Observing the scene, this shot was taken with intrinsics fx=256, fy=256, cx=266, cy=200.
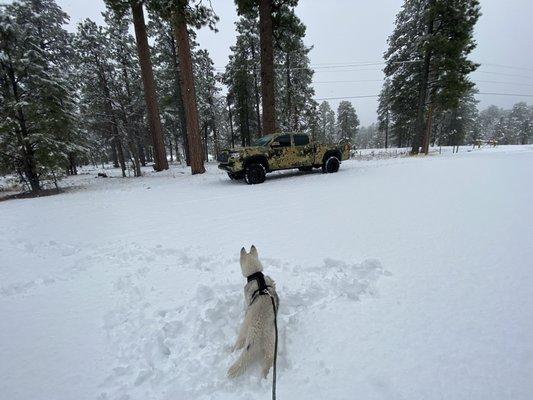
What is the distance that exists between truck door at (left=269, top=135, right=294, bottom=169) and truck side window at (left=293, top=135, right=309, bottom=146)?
1.02 feet

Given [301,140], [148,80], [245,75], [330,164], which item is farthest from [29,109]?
[245,75]

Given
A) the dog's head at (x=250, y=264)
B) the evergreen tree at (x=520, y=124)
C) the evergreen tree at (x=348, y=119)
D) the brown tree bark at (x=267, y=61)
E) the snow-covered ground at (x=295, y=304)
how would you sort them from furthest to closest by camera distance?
the evergreen tree at (x=520, y=124) < the evergreen tree at (x=348, y=119) < the brown tree bark at (x=267, y=61) < the dog's head at (x=250, y=264) < the snow-covered ground at (x=295, y=304)

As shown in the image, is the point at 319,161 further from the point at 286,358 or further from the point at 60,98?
the point at 60,98

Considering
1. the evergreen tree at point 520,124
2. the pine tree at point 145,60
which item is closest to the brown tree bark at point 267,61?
the pine tree at point 145,60

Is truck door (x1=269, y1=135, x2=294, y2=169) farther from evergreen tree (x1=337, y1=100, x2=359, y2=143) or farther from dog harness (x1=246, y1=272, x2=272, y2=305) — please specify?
evergreen tree (x1=337, y1=100, x2=359, y2=143)

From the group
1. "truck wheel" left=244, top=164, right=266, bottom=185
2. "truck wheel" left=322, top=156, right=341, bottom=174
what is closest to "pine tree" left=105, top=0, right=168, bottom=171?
"truck wheel" left=244, top=164, right=266, bottom=185

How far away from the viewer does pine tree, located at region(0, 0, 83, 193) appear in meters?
9.85

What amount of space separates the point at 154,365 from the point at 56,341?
3.39 feet

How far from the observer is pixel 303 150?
10125 millimetres

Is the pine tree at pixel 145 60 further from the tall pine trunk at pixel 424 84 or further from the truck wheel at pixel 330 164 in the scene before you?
the tall pine trunk at pixel 424 84

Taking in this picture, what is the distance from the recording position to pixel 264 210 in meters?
5.74

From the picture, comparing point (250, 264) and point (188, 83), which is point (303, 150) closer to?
point (188, 83)

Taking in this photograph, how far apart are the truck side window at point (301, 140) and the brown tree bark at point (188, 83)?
15.6 ft

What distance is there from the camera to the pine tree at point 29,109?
32.3ft
